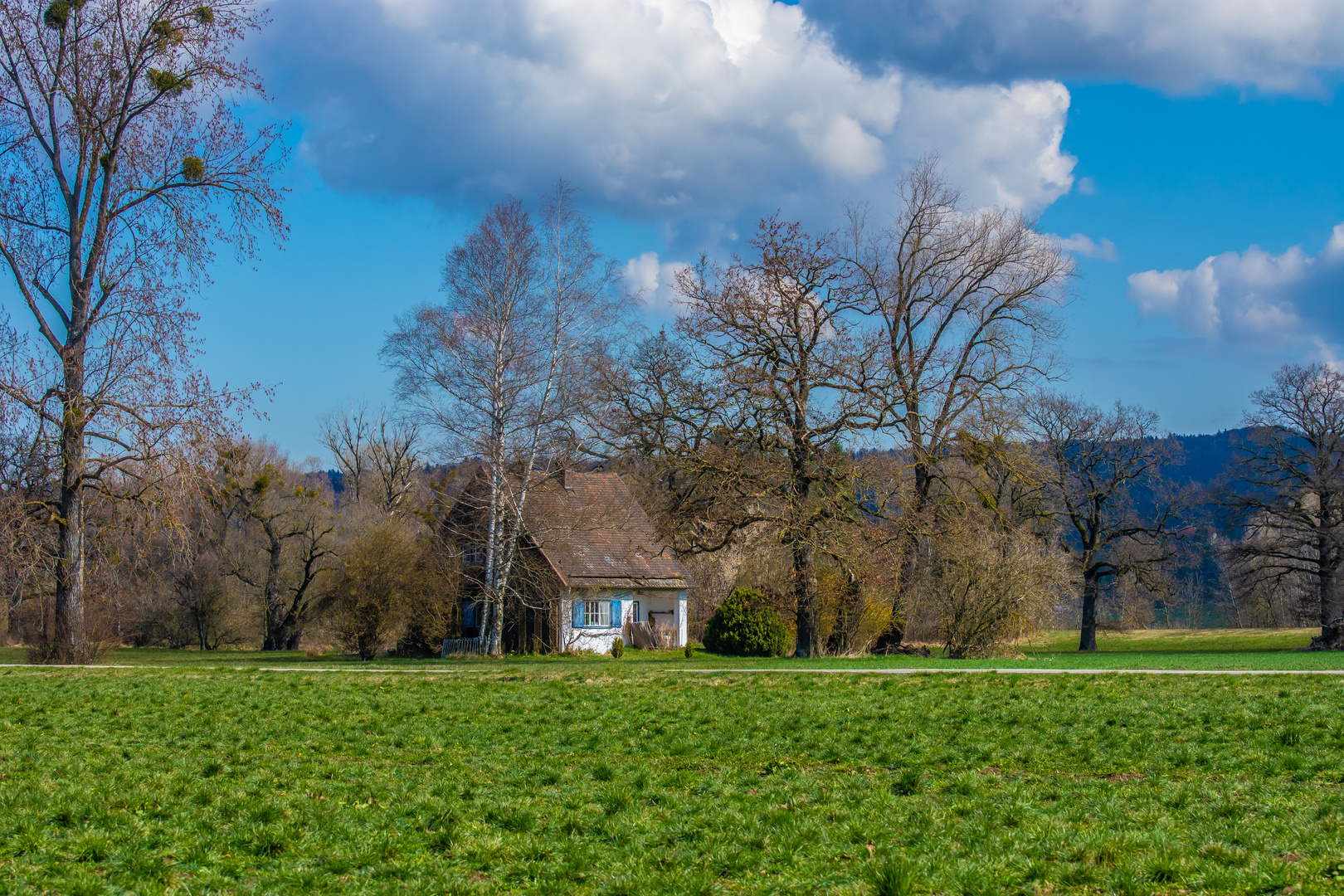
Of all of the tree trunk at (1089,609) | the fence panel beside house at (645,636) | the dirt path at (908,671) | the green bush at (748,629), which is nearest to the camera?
the dirt path at (908,671)

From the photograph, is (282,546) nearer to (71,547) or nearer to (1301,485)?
(71,547)

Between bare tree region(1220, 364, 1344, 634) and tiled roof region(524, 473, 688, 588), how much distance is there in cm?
2286

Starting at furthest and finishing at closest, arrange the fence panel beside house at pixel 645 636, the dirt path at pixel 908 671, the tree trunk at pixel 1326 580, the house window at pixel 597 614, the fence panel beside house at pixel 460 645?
the tree trunk at pixel 1326 580, the fence panel beside house at pixel 645 636, the house window at pixel 597 614, the fence panel beside house at pixel 460 645, the dirt path at pixel 908 671

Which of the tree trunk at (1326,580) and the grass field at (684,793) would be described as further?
the tree trunk at (1326,580)

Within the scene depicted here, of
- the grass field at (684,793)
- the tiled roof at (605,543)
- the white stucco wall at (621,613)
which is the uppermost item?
the tiled roof at (605,543)

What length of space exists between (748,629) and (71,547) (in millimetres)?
17869

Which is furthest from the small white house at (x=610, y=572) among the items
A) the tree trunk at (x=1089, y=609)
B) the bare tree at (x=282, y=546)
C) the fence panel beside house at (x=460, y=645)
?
the tree trunk at (x=1089, y=609)

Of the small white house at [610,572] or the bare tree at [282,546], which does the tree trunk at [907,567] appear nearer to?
the small white house at [610,572]

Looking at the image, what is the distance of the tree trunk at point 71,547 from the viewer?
21.5 m

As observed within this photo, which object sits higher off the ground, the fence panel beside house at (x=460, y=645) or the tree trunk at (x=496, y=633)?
the tree trunk at (x=496, y=633)

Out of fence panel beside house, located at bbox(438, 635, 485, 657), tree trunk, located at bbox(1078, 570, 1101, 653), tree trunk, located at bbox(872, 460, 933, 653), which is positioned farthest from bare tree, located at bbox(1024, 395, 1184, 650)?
fence panel beside house, located at bbox(438, 635, 485, 657)

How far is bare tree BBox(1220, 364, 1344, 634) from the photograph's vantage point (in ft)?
123

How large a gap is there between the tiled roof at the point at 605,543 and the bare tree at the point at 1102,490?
55.0 feet

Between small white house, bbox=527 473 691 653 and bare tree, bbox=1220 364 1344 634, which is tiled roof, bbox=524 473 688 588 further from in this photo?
bare tree, bbox=1220 364 1344 634
